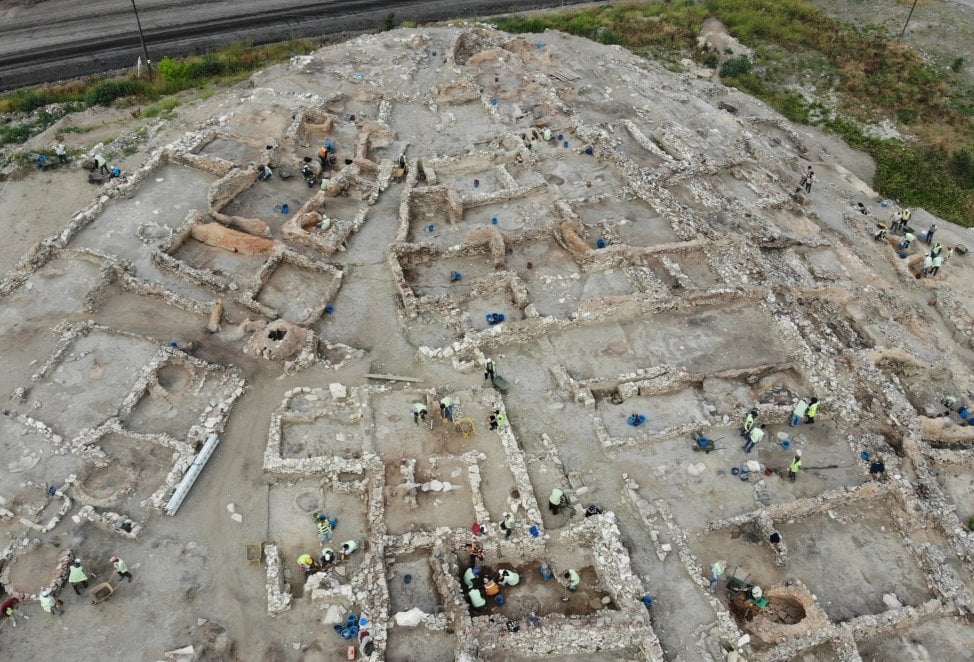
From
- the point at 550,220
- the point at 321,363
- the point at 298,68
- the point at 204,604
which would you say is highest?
the point at 298,68

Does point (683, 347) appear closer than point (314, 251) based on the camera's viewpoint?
Yes

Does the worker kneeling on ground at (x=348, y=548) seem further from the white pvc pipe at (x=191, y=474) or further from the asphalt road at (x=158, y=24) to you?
the asphalt road at (x=158, y=24)

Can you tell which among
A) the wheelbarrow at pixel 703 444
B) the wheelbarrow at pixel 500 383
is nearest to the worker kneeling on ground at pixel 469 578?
the wheelbarrow at pixel 500 383

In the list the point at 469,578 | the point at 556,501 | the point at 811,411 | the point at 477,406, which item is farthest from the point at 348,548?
the point at 811,411

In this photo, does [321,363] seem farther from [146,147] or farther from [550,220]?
[146,147]

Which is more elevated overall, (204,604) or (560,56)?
(560,56)

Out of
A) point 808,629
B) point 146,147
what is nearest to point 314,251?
point 146,147

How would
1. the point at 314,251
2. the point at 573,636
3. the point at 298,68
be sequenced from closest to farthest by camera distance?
the point at 573,636
the point at 314,251
the point at 298,68

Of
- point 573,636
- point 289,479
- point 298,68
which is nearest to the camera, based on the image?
point 573,636
